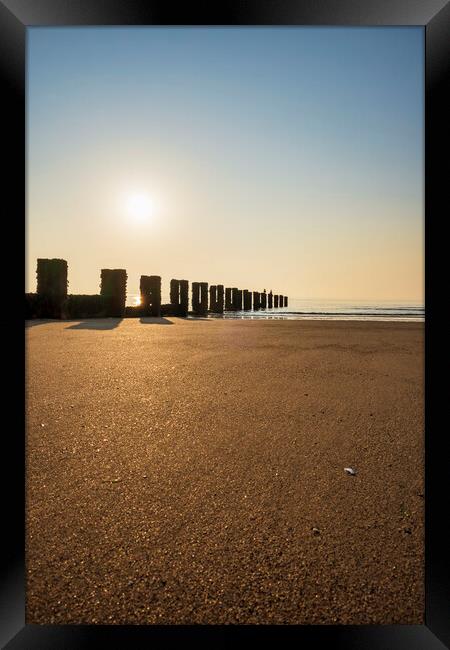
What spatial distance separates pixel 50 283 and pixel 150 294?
11.7ft

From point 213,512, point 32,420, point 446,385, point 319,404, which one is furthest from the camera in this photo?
point 319,404

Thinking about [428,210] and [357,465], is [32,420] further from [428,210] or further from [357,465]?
[428,210]

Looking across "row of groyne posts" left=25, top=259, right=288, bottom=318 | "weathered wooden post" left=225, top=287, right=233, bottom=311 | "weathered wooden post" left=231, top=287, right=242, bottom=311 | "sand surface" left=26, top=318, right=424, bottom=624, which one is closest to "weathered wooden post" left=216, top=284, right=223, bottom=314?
"weathered wooden post" left=225, top=287, right=233, bottom=311

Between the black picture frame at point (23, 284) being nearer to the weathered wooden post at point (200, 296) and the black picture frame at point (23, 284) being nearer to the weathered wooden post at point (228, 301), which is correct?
the weathered wooden post at point (200, 296)

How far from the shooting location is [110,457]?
1.96 metres

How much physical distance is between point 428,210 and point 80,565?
145 centimetres

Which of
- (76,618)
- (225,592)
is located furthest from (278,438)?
(76,618)

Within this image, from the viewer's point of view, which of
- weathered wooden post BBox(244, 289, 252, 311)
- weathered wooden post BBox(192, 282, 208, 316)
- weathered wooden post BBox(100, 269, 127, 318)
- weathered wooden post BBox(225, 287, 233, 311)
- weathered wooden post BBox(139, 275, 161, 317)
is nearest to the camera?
weathered wooden post BBox(100, 269, 127, 318)

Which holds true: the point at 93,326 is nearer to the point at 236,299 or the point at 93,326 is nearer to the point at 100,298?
the point at 100,298

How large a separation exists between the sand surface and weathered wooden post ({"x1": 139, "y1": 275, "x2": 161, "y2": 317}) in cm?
976

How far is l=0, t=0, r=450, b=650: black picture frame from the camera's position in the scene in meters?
1.07

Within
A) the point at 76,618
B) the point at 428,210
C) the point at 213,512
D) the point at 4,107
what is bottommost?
the point at 76,618

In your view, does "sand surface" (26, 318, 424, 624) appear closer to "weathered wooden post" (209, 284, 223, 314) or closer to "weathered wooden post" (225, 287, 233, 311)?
"weathered wooden post" (209, 284, 223, 314)

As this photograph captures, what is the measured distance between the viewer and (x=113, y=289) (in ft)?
38.0
